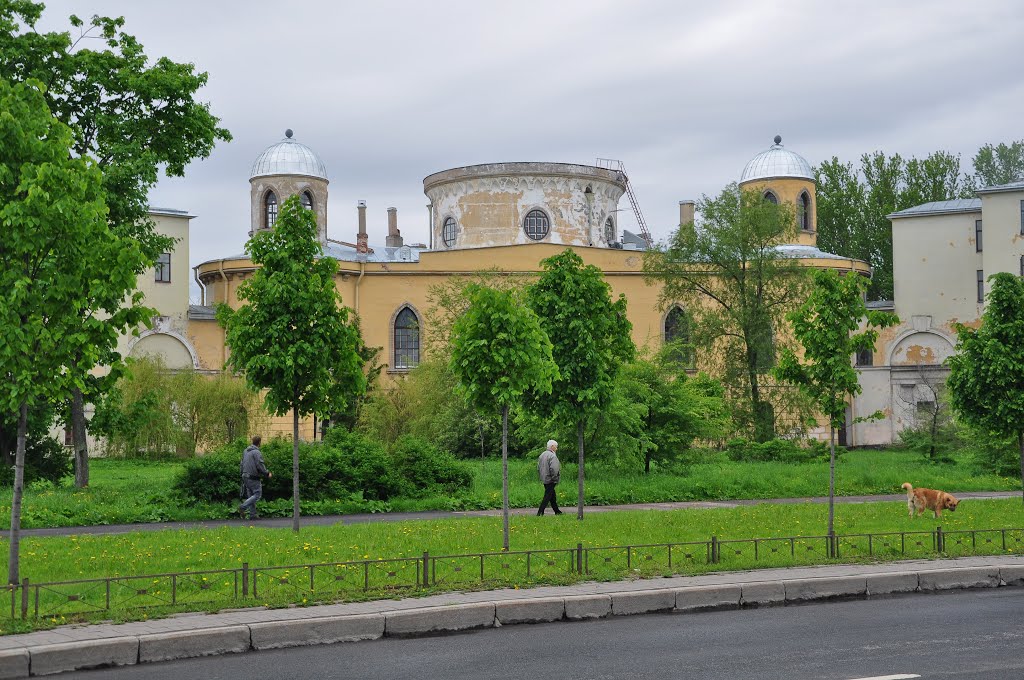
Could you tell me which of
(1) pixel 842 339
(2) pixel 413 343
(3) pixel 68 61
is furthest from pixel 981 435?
(2) pixel 413 343

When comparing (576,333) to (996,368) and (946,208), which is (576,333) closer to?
(996,368)

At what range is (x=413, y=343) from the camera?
5253 centimetres

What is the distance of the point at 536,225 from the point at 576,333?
34.5m

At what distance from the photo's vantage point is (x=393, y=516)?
21.9 m

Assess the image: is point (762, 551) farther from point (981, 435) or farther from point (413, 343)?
point (413, 343)

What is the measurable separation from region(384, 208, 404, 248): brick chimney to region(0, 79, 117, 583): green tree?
52.0 meters

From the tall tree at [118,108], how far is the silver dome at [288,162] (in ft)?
86.7

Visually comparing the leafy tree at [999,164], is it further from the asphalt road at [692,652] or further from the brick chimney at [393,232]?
the asphalt road at [692,652]

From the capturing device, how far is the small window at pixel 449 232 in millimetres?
54781

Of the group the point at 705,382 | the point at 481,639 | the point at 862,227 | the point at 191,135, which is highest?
the point at 862,227

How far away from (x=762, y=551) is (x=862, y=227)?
61.7m

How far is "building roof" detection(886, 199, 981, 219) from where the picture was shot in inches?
2147

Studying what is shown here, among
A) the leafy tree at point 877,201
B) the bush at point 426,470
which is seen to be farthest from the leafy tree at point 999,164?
the bush at point 426,470

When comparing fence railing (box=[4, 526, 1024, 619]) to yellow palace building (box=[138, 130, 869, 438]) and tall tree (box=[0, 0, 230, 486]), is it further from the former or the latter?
yellow palace building (box=[138, 130, 869, 438])
